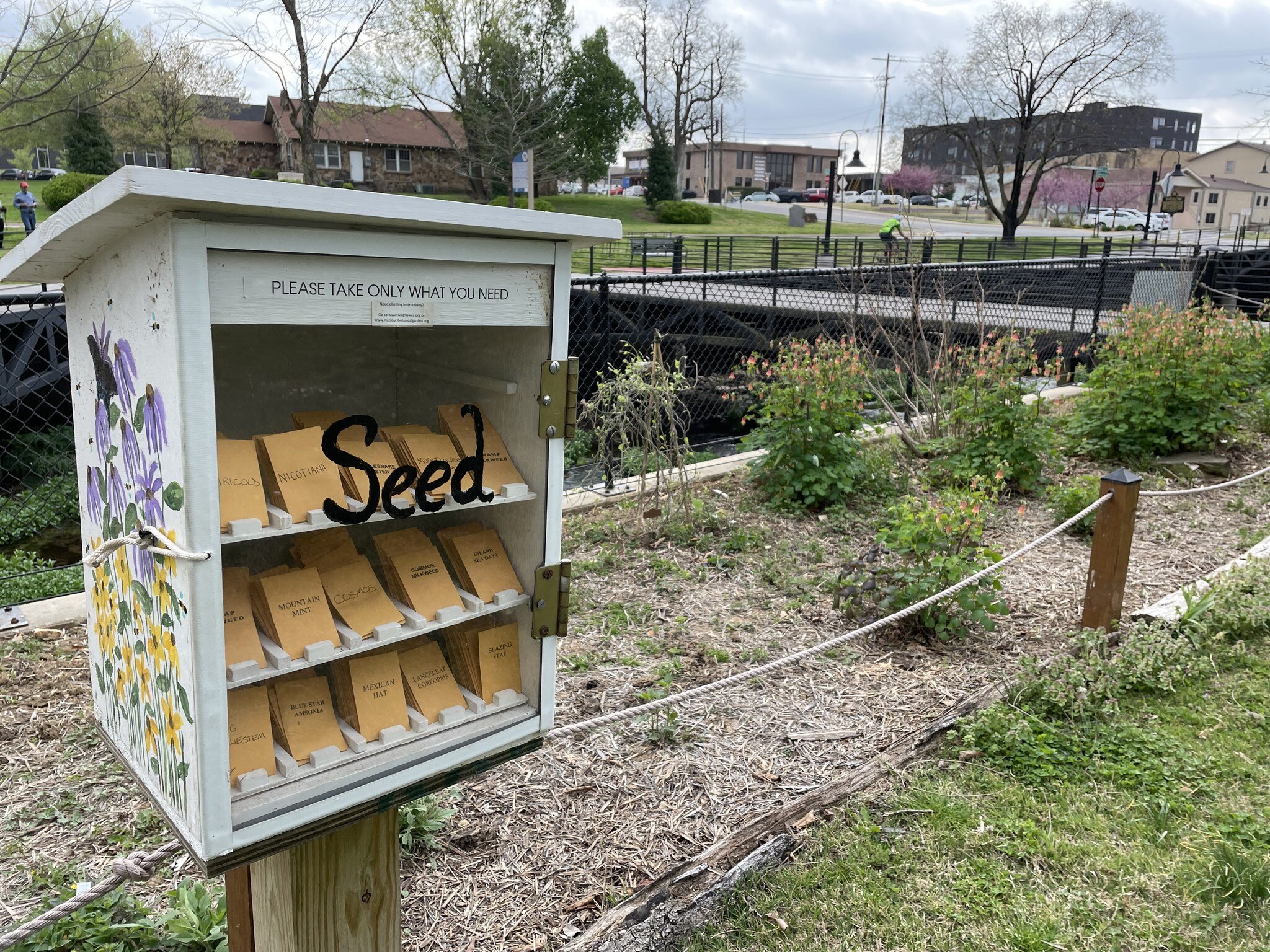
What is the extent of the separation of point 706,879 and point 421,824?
0.89m

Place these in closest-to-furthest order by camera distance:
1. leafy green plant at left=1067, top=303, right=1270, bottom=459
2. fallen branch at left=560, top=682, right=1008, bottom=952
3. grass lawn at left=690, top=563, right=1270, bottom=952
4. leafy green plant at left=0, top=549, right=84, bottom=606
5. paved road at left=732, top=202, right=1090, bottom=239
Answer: fallen branch at left=560, top=682, right=1008, bottom=952 < grass lawn at left=690, top=563, right=1270, bottom=952 < leafy green plant at left=0, top=549, right=84, bottom=606 < leafy green plant at left=1067, top=303, right=1270, bottom=459 < paved road at left=732, top=202, right=1090, bottom=239

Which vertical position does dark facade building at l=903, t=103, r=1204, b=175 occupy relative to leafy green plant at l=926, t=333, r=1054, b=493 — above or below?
above

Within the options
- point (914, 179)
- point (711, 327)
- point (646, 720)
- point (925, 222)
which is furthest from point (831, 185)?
point (914, 179)

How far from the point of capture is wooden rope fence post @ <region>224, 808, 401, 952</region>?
189 cm

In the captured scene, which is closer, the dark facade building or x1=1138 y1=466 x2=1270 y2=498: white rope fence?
x1=1138 y1=466 x2=1270 y2=498: white rope fence

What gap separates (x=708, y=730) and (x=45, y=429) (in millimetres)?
8726

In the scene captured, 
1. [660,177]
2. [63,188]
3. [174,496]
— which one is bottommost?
[174,496]

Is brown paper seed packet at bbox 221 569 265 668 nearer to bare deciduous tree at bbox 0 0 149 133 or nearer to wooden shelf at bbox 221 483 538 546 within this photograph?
wooden shelf at bbox 221 483 538 546

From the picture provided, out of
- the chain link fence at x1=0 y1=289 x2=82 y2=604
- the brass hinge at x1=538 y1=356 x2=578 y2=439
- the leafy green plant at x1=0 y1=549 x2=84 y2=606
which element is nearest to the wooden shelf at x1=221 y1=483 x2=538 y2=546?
the brass hinge at x1=538 y1=356 x2=578 y2=439

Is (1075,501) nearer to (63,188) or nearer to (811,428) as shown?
(811,428)

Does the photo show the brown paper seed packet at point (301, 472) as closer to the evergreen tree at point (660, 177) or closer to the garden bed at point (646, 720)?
the garden bed at point (646, 720)

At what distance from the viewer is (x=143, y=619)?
1.74m

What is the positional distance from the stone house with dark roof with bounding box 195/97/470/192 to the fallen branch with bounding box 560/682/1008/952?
5053cm

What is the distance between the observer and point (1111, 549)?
412 cm
